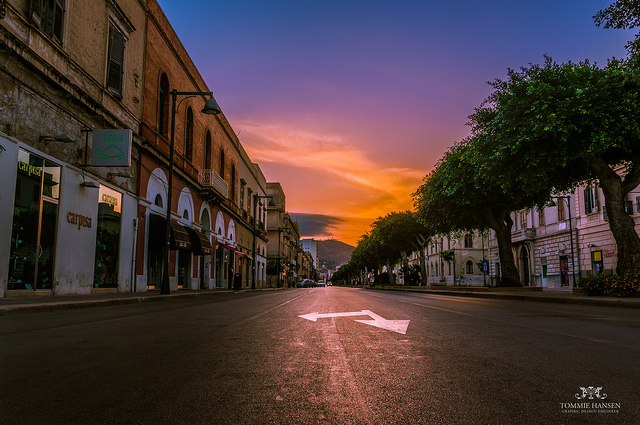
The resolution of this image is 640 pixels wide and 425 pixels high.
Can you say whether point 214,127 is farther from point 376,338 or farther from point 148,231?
point 376,338

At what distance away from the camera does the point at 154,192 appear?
76.4ft

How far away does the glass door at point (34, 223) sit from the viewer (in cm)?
1275

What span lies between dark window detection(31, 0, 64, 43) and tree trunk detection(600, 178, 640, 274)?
825 inches

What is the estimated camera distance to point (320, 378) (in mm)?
2873

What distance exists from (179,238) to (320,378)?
2322 centimetres

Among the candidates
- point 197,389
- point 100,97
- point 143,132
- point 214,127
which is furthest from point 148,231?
point 197,389

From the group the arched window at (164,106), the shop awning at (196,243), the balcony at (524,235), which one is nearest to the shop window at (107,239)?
the arched window at (164,106)

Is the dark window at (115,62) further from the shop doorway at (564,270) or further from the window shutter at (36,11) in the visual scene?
the shop doorway at (564,270)

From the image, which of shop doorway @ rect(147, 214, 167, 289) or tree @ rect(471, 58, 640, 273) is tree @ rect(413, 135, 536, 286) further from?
shop doorway @ rect(147, 214, 167, 289)

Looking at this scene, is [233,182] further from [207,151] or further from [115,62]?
[115,62]

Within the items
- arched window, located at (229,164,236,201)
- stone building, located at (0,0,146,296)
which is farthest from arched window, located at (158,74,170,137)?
arched window, located at (229,164,236,201)

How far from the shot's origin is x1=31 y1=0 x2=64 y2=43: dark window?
1349cm

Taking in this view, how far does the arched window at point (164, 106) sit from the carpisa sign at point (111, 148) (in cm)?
949

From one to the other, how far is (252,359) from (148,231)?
20.7 metres
